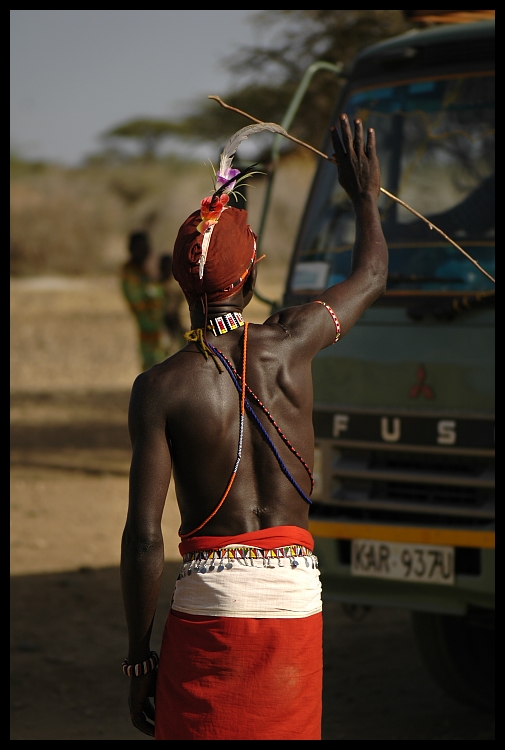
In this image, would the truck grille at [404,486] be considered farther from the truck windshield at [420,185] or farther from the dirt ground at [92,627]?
the dirt ground at [92,627]

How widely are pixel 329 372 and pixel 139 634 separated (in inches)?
79.9

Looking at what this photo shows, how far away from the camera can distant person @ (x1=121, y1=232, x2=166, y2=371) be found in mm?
9797

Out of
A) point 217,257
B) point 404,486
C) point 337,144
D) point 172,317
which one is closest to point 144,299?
point 172,317

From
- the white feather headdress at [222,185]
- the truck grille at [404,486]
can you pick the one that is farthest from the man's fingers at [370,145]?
the truck grille at [404,486]

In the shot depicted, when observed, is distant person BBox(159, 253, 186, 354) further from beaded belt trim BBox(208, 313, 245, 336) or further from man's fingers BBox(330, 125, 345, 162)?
beaded belt trim BBox(208, 313, 245, 336)

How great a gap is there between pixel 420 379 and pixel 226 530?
5.99 feet

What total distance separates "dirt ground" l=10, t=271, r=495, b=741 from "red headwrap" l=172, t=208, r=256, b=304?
266 centimetres

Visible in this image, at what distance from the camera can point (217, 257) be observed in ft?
8.10

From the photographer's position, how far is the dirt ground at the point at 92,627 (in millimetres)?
4672

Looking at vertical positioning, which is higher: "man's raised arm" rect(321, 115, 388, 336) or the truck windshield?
the truck windshield

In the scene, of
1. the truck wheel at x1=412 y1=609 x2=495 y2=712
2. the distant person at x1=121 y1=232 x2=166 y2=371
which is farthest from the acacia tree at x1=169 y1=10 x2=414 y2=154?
the truck wheel at x1=412 y1=609 x2=495 y2=712

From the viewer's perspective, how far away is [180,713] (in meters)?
2.46

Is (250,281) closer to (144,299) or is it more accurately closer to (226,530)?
(226,530)

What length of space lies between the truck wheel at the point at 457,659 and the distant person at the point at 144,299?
551 centimetres
